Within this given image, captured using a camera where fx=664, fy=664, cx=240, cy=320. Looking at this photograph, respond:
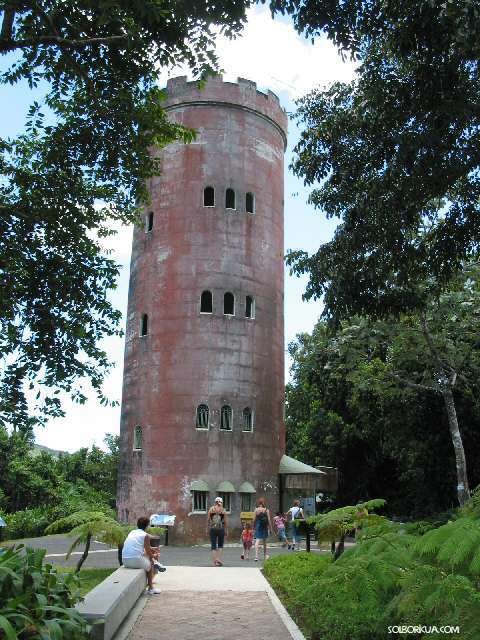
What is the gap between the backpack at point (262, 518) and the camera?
60.6 ft

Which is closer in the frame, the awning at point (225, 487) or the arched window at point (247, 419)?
the awning at point (225, 487)

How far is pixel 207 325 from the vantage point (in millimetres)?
27938

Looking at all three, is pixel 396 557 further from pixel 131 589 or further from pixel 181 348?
pixel 181 348

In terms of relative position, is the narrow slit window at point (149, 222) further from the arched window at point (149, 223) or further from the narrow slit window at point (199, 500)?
the narrow slit window at point (199, 500)

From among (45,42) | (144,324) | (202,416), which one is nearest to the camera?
(45,42)

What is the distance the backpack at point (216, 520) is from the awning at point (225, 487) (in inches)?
389

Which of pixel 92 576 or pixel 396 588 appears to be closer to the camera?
pixel 396 588

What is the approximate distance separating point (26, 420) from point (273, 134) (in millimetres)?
25087

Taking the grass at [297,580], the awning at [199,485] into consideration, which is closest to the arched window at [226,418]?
the awning at [199,485]

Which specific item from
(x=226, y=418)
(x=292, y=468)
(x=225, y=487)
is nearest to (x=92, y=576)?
(x=225, y=487)

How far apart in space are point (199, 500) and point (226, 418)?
343 centimetres

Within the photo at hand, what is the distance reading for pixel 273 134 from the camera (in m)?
32.4

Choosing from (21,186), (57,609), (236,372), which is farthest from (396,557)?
(236,372)

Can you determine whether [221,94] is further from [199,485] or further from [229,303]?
[199,485]
